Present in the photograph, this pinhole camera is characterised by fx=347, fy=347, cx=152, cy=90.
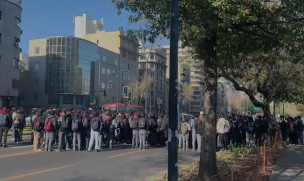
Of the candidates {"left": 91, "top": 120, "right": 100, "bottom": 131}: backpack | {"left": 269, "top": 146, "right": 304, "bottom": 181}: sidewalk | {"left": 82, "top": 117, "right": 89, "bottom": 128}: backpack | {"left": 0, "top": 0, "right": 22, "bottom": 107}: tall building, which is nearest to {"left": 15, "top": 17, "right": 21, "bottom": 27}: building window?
{"left": 0, "top": 0, "right": 22, "bottom": 107}: tall building

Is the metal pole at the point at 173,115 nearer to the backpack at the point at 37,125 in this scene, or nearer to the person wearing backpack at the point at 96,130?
the person wearing backpack at the point at 96,130

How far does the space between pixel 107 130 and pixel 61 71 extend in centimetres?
5622

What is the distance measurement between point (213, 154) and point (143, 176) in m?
2.65

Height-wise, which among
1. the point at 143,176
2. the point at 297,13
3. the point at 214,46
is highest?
the point at 297,13

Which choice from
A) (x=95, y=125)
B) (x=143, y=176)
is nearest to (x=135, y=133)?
(x=95, y=125)

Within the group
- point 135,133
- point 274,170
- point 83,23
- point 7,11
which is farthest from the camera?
point 83,23

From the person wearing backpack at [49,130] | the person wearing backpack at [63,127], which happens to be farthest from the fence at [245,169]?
the person wearing backpack at [49,130]

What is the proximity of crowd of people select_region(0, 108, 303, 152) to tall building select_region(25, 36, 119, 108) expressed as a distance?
169ft

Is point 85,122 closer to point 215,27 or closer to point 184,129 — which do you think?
point 184,129

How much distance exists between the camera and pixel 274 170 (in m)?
10.6

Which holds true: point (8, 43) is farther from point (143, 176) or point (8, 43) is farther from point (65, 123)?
point (143, 176)

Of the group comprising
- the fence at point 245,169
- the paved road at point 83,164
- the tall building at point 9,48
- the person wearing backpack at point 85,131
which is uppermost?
the tall building at point 9,48

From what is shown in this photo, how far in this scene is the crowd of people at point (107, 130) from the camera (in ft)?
48.8

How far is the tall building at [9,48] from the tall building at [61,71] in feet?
59.2
